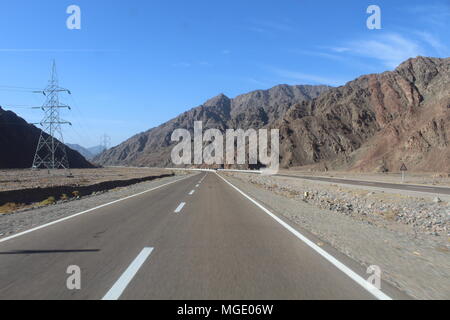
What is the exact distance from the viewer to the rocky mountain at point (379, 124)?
65.4m

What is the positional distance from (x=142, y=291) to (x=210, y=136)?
594 feet

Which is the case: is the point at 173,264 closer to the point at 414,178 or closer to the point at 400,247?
the point at 400,247

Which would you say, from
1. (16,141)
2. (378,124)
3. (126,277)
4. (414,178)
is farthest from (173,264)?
(378,124)

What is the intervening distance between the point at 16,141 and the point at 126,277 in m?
99.4

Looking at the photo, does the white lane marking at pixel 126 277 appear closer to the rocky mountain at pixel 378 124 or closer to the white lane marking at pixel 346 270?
the white lane marking at pixel 346 270

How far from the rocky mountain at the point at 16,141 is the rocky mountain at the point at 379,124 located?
67.5 m

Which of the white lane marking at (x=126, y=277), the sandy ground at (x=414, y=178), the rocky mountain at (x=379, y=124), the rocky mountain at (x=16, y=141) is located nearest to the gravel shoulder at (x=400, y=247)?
the white lane marking at (x=126, y=277)

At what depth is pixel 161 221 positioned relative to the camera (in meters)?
10.4

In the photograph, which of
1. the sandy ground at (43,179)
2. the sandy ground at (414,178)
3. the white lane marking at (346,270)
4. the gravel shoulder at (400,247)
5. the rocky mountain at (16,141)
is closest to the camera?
the white lane marking at (346,270)

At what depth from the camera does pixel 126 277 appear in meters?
5.12

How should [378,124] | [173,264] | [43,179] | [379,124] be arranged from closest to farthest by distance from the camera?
[173,264] < [43,179] < [379,124] < [378,124]

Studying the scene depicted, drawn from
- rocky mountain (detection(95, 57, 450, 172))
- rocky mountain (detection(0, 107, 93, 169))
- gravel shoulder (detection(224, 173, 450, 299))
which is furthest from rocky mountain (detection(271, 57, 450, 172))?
rocky mountain (detection(0, 107, 93, 169))

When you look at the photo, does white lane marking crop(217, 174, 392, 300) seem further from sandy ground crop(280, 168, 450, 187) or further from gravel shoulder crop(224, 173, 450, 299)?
sandy ground crop(280, 168, 450, 187)

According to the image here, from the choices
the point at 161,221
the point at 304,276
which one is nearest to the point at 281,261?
the point at 304,276
